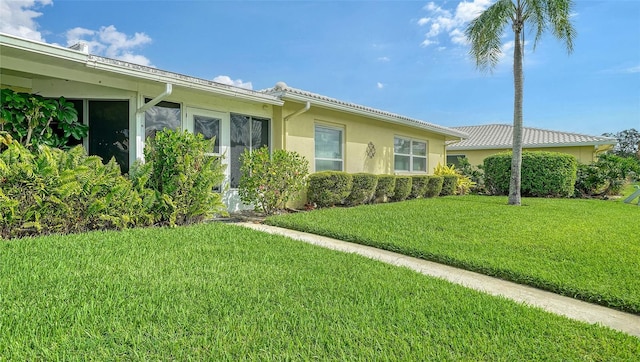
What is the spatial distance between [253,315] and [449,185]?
45.5 feet

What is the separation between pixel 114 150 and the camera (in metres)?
7.50

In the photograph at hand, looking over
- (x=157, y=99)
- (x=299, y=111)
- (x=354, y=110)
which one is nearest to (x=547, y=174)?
(x=354, y=110)

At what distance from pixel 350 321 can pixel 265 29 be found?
437 inches

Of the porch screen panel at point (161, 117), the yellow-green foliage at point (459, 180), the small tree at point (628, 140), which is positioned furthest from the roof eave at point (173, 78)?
the small tree at point (628, 140)

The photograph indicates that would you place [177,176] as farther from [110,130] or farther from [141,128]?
[110,130]

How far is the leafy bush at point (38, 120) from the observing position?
6.28 metres

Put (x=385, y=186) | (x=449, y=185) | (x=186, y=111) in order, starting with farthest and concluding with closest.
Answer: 1. (x=449, y=185)
2. (x=385, y=186)
3. (x=186, y=111)

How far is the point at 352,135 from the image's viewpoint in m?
12.3

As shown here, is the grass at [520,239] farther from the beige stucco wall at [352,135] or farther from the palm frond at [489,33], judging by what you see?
the palm frond at [489,33]

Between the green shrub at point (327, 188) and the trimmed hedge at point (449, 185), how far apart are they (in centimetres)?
652

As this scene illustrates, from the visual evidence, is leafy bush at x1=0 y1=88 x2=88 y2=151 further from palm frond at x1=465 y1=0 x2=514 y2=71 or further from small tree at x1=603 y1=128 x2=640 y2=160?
small tree at x1=603 y1=128 x2=640 y2=160

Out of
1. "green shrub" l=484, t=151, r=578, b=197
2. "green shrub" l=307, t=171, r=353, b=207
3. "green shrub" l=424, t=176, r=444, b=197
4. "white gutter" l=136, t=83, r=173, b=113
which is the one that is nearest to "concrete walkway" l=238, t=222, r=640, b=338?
"green shrub" l=307, t=171, r=353, b=207

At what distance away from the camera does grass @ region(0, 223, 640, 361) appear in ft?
7.74

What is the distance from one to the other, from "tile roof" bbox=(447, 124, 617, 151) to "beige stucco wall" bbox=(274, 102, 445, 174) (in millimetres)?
8961
